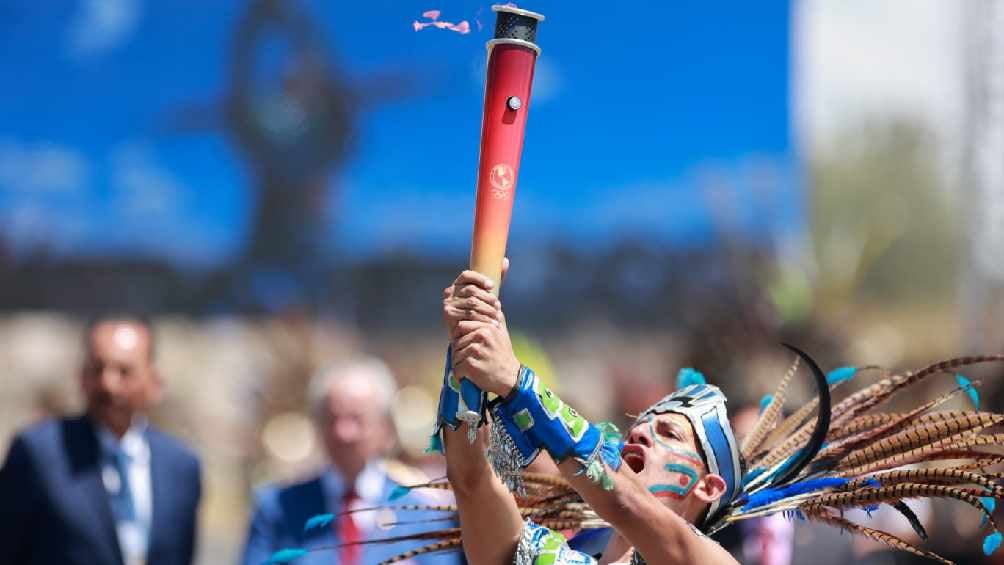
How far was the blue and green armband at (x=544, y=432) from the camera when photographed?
239 cm

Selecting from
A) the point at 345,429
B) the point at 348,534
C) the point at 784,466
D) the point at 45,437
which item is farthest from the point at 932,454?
the point at 45,437

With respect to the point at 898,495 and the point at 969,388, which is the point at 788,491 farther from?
the point at 969,388

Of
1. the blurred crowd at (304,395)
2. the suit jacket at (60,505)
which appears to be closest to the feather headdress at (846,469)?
the blurred crowd at (304,395)

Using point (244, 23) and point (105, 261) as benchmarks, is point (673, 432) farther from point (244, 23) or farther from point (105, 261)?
point (244, 23)

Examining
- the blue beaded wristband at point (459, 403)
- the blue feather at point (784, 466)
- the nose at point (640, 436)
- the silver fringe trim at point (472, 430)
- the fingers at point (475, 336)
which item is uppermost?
the fingers at point (475, 336)

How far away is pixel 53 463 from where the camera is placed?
4590 millimetres

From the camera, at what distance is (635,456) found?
286 cm

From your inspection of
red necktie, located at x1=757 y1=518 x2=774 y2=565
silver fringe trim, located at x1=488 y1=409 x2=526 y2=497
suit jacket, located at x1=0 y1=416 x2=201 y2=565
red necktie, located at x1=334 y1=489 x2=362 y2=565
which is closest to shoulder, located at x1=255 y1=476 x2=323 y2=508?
red necktie, located at x1=334 y1=489 x2=362 y2=565

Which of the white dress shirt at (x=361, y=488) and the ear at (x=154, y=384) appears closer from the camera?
the white dress shirt at (x=361, y=488)

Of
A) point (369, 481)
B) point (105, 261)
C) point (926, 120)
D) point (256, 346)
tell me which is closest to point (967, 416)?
point (369, 481)

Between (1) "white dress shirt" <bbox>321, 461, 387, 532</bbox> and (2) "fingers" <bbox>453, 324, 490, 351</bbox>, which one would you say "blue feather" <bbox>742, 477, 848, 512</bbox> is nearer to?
(2) "fingers" <bbox>453, 324, 490, 351</bbox>

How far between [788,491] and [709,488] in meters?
0.25

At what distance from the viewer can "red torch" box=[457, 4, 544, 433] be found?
2.44 m

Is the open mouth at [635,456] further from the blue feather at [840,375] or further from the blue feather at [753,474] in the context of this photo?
the blue feather at [840,375]
